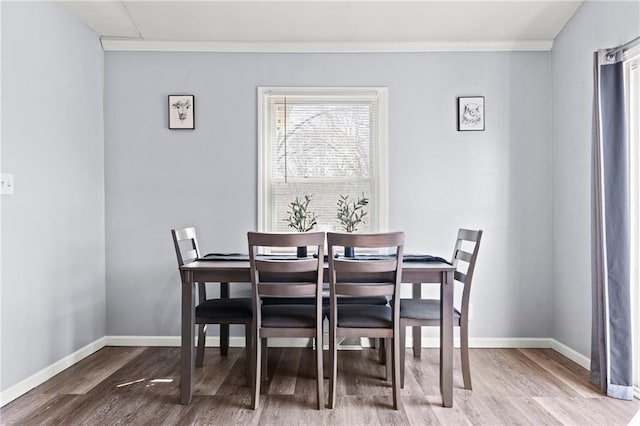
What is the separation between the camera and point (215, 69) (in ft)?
12.6

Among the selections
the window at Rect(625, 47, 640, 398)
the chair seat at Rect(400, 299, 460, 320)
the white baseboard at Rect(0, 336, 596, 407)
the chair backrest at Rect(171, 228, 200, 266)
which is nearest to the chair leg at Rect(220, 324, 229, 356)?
the white baseboard at Rect(0, 336, 596, 407)

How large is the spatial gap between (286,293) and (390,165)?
170 centimetres

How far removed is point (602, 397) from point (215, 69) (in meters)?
3.56

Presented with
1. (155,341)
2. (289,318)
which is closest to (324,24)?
(289,318)

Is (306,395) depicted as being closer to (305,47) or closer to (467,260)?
(467,260)

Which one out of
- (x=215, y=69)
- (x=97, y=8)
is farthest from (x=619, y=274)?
(x=97, y=8)

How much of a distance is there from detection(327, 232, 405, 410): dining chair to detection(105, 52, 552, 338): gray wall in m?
1.30

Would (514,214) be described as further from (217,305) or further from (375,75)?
(217,305)

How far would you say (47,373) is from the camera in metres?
3.06

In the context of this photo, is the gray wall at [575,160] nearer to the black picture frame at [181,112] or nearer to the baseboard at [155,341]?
the baseboard at [155,341]

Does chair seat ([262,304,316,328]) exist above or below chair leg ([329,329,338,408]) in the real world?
above

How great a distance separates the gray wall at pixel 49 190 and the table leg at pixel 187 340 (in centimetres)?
102

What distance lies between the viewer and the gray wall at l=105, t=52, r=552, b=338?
3.82 m

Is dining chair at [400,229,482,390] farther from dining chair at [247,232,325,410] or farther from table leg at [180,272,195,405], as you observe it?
table leg at [180,272,195,405]
